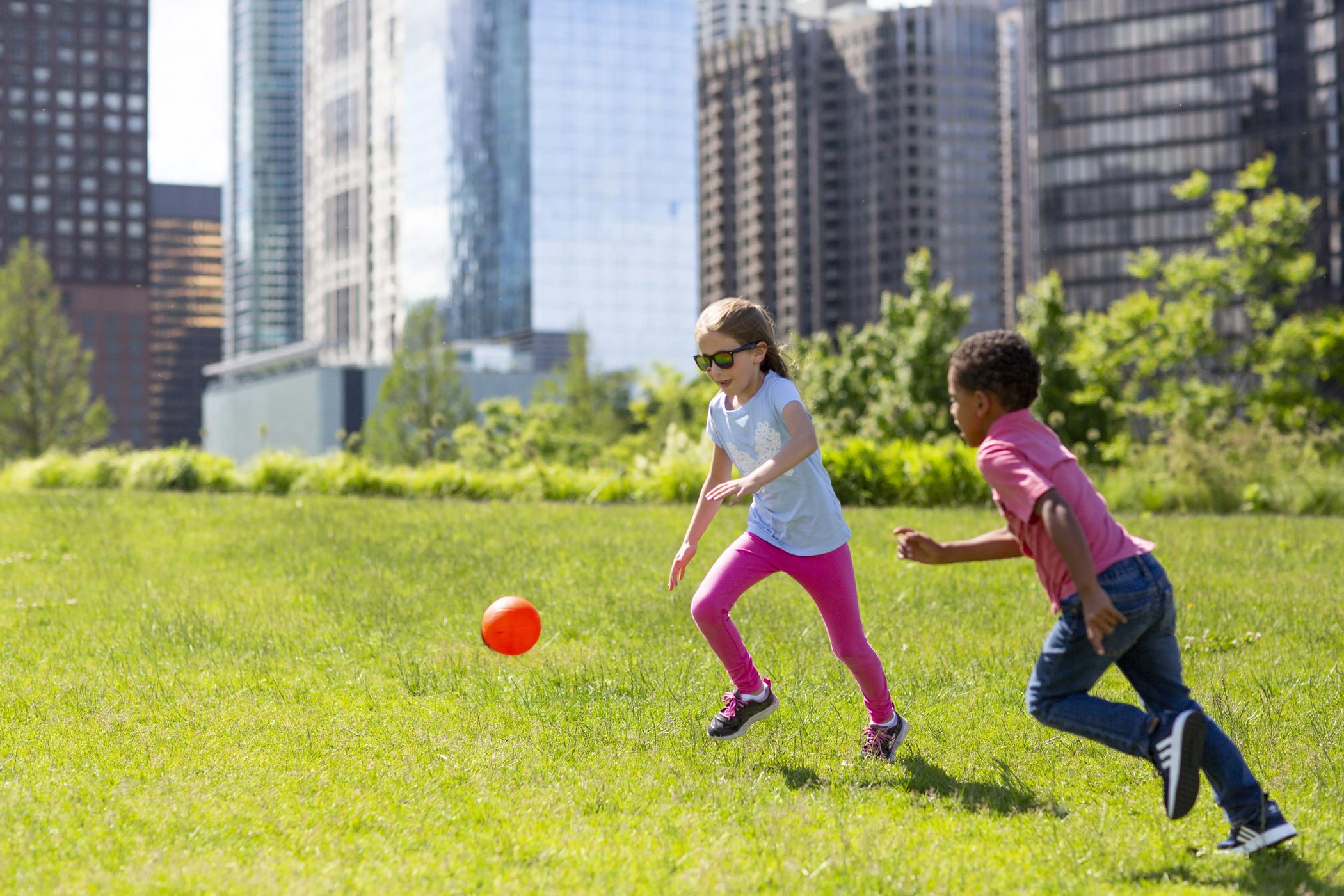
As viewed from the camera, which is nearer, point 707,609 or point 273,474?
point 707,609

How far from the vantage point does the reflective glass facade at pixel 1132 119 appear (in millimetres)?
115688

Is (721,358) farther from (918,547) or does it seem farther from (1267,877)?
(1267,877)

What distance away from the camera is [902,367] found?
1203 inches

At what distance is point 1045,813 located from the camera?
15.9ft

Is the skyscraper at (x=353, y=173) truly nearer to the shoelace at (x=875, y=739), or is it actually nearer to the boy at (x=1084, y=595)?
the shoelace at (x=875, y=739)

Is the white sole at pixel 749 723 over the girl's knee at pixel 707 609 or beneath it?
beneath

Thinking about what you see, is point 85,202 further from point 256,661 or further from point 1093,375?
point 256,661

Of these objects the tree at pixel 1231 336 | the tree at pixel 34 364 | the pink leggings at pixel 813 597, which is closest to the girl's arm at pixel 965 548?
the pink leggings at pixel 813 597

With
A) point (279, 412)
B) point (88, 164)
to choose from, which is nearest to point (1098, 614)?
point (279, 412)

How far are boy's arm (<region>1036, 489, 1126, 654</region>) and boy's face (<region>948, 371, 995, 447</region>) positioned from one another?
1.51ft

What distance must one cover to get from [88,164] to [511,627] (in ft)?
592

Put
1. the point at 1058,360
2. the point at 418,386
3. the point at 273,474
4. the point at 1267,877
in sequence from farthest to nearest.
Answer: the point at 418,386, the point at 1058,360, the point at 273,474, the point at 1267,877

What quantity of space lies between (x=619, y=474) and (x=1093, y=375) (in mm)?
A: 14404

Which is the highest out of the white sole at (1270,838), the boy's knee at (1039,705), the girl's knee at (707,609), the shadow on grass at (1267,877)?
the girl's knee at (707,609)
